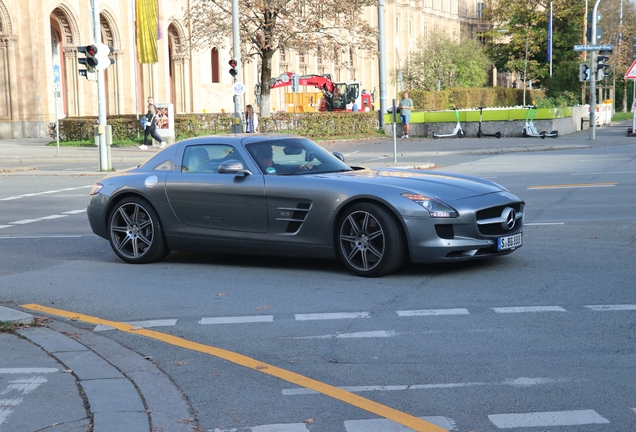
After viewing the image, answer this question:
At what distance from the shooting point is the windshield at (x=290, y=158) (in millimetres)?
9711

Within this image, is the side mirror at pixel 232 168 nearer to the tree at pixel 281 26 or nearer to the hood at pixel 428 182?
the hood at pixel 428 182

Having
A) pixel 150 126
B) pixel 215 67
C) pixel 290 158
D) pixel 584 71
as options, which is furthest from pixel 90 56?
pixel 215 67

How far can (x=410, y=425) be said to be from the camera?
4691mm

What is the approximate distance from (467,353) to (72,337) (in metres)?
2.77

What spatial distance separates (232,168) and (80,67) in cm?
4394

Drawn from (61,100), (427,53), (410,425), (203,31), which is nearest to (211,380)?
(410,425)

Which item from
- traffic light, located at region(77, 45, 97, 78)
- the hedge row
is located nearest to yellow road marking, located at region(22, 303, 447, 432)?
traffic light, located at region(77, 45, 97, 78)

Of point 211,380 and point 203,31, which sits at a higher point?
point 203,31

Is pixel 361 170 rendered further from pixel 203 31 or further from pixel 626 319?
pixel 203 31

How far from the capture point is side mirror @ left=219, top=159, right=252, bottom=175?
9.52 metres

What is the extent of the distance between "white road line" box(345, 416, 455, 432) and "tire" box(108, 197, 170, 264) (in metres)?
5.77

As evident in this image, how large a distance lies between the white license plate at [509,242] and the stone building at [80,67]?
2232cm

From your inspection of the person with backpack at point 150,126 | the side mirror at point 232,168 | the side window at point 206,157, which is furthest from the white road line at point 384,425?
the person with backpack at point 150,126

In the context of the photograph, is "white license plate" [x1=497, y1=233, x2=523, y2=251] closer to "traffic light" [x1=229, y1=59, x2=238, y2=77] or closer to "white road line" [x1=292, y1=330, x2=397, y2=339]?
"white road line" [x1=292, y1=330, x2=397, y2=339]
